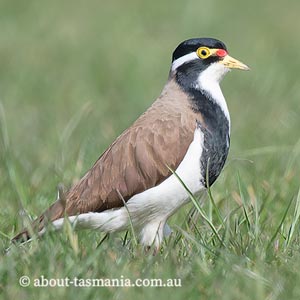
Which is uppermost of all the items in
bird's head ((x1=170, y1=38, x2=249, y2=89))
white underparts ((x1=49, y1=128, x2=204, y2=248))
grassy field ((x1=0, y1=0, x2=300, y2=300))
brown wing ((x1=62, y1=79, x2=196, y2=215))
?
bird's head ((x1=170, y1=38, x2=249, y2=89))

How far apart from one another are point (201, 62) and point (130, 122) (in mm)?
3137

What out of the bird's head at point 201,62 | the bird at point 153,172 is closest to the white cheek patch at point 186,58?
the bird's head at point 201,62

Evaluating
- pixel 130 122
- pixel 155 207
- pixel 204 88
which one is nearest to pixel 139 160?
pixel 155 207

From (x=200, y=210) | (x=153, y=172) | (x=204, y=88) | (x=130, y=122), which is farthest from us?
(x=130, y=122)

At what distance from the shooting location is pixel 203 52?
5297 millimetres

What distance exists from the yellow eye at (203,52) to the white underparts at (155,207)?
19.6 inches

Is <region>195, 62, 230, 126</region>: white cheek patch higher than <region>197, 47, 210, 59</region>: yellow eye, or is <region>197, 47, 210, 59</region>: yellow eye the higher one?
<region>197, 47, 210, 59</region>: yellow eye

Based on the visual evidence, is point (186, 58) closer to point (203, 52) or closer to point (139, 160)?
point (203, 52)

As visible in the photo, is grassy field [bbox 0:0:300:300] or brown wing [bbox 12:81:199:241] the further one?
brown wing [bbox 12:81:199:241]

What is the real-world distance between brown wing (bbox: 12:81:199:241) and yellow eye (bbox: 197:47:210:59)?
1.06 ft

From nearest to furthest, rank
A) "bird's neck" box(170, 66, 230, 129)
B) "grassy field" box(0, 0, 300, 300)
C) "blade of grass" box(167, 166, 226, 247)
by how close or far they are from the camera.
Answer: "grassy field" box(0, 0, 300, 300), "blade of grass" box(167, 166, 226, 247), "bird's neck" box(170, 66, 230, 129)

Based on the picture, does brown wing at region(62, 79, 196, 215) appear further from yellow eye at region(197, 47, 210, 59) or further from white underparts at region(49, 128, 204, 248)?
yellow eye at region(197, 47, 210, 59)

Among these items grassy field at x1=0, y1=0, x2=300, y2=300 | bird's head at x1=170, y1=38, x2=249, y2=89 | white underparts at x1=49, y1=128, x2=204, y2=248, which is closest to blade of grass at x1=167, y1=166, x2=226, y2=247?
grassy field at x1=0, y1=0, x2=300, y2=300

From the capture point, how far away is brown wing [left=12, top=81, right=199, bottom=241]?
4934mm
